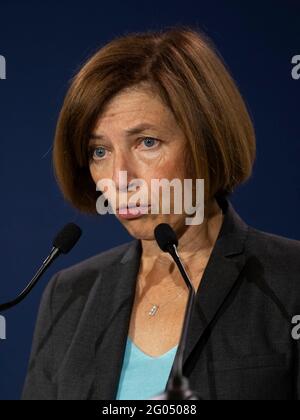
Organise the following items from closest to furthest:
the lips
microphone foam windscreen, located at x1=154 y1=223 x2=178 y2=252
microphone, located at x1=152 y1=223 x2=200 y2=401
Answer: microphone, located at x1=152 y1=223 x2=200 y2=401, microphone foam windscreen, located at x1=154 y1=223 x2=178 y2=252, the lips

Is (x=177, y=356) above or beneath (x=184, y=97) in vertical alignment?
beneath

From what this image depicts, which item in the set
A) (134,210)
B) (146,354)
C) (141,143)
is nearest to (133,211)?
(134,210)

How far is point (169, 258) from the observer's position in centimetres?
120

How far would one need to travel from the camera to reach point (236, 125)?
1160mm

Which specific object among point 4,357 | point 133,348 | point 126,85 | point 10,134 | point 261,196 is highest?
point 126,85

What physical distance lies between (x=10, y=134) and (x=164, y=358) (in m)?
0.59

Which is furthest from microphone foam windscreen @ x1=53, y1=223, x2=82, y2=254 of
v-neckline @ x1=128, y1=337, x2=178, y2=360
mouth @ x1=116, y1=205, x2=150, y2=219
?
v-neckline @ x1=128, y1=337, x2=178, y2=360

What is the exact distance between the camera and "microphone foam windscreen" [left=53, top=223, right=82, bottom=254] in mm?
1055

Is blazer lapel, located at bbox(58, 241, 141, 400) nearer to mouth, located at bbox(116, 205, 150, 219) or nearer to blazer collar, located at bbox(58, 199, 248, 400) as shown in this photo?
blazer collar, located at bbox(58, 199, 248, 400)

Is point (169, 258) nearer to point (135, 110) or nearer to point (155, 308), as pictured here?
point (155, 308)

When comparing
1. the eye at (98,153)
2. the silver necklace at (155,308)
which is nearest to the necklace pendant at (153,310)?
the silver necklace at (155,308)

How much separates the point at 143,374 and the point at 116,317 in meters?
0.12
